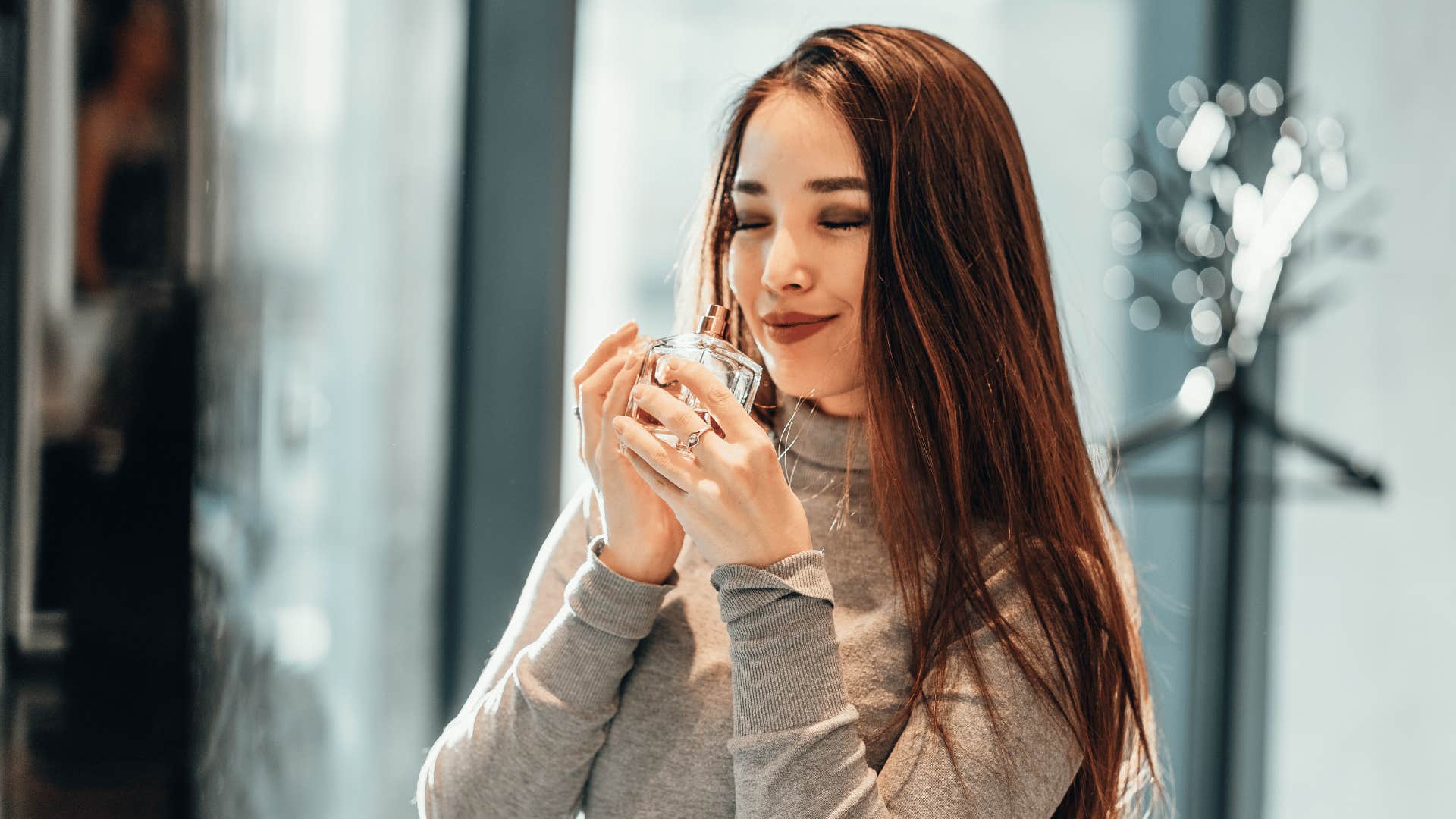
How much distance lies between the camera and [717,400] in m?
0.83

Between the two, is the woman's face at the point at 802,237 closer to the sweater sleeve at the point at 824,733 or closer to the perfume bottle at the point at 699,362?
the perfume bottle at the point at 699,362

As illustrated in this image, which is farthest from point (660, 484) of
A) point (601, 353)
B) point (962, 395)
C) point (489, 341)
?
point (489, 341)

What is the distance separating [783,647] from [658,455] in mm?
151

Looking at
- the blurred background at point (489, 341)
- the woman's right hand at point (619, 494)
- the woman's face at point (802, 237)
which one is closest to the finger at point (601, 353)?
the woman's right hand at point (619, 494)

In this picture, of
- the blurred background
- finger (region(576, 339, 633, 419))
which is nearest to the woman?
finger (region(576, 339, 633, 419))

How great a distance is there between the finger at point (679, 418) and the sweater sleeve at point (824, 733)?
0.08 meters

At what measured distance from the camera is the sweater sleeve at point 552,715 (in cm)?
89

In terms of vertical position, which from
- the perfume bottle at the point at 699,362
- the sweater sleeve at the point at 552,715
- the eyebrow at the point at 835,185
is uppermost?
the eyebrow at the point at 835,185

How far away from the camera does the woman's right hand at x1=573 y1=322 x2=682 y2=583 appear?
899 millimetres

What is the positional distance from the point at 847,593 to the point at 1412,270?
1.46 m

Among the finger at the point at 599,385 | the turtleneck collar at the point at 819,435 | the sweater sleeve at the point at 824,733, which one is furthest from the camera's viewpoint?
the turtleneck collar at the point at 819,435

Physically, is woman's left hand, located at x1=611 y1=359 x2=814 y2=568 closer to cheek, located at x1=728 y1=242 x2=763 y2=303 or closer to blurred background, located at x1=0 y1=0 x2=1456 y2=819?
cheek, located at x1=728 y1=242 x2=763 y2=303

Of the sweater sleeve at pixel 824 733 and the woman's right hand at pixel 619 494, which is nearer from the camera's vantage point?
the sweater sleeve at pixel 824 733

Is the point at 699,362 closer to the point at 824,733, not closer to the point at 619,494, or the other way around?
the point at 619,494
